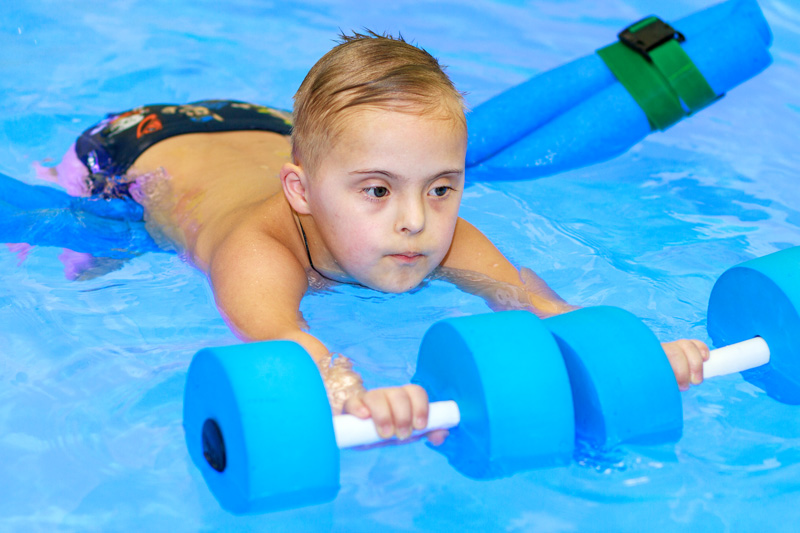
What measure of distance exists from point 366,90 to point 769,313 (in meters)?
0.95

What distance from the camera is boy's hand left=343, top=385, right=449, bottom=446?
1365 millimetres

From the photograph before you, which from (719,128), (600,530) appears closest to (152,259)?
(600,530)

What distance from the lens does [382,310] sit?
222 centimetres

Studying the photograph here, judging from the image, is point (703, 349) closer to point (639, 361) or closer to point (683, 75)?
point (639, 361)

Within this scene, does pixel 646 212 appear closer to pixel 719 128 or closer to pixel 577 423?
pixel 719 128

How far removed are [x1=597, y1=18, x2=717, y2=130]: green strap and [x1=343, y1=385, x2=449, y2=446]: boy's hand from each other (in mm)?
1926

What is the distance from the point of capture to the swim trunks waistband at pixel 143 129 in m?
2.74

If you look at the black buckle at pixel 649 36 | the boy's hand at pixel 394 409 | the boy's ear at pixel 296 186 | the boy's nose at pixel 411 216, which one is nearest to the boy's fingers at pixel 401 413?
the boy's hand at pixel 394 409

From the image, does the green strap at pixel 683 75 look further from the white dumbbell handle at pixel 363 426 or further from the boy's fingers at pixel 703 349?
the white dumbbell handle at pixel 363 426

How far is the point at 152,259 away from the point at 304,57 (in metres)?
1.97

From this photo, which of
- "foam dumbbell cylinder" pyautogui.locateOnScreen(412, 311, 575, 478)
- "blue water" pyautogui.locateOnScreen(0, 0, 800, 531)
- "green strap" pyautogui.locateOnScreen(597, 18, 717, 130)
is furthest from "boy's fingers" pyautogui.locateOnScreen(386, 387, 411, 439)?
"green strap" pyautogui.locateOnScreen(597, 18, 717, 130)

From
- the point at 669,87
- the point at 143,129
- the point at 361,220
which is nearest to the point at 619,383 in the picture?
the point at 361,220

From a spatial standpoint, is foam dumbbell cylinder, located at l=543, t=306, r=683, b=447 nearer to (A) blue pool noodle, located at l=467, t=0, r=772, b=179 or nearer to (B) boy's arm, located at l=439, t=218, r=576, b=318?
(B) boy's arm, located at l=439, t=218, r=576, b=318

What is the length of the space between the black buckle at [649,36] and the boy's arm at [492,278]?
3.78 feet
